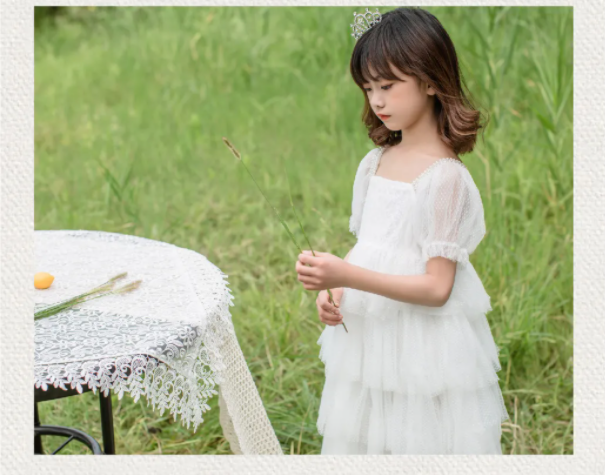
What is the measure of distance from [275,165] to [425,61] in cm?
243

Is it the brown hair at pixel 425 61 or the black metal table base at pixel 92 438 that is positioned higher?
the brown hair at pixel 425 61

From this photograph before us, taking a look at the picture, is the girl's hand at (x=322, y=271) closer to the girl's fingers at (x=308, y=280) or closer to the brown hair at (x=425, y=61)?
the girl's fingers at (x=308, y=280)

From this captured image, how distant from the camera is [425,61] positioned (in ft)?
5.24

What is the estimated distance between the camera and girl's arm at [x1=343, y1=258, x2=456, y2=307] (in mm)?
1583

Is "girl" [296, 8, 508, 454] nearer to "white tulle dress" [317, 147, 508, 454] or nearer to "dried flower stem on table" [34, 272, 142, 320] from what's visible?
"white tulle dress" [317, 147, 508, 454]

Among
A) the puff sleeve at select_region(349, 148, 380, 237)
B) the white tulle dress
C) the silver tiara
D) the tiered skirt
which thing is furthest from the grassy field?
the silver tiara

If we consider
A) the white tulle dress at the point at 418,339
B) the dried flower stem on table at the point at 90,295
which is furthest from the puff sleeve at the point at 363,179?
the dried flower stem on table at the point at 90,295

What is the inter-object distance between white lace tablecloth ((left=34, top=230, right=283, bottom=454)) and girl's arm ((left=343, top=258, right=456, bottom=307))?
0.32 meters

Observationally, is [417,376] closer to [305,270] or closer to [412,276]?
[412,276]

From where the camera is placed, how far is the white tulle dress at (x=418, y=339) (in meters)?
1.63

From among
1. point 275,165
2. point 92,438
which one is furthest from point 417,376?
point 275,165

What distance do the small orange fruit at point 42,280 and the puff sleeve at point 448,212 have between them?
35.1 inches
